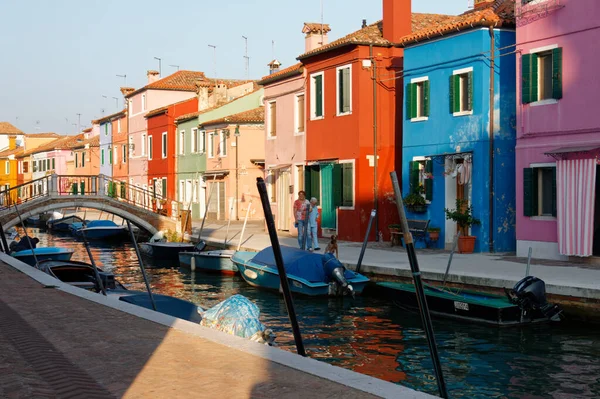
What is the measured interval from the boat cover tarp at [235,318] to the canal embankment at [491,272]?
575cm

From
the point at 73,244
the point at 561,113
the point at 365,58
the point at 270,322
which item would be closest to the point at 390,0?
the point at 365,58

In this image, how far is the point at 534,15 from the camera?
66.3ft

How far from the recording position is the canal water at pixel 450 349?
36.0 feet

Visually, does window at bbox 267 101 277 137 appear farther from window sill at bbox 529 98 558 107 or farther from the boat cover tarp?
the boat cover tarp

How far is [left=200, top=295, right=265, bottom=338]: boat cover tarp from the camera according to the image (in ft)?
38.1

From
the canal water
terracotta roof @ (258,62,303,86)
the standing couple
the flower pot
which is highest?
terracotta roof @ (258,62,303,86)

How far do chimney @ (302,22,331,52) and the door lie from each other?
699cm

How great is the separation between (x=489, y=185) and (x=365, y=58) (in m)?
6.99

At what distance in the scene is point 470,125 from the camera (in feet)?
74.0

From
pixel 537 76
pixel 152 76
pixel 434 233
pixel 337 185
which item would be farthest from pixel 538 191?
pixel 152 76

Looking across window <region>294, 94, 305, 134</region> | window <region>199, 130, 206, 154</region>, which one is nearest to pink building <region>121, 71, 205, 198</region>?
window <region>199, 130, 206, 154</region>

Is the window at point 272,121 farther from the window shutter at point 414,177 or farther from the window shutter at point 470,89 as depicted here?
the window shutter at point 470,89

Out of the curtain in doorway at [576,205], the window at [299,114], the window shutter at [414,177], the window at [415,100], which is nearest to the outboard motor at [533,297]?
the curtain in doorway at [576,205]

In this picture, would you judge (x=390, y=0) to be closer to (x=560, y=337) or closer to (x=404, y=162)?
(x=404, y=162)
